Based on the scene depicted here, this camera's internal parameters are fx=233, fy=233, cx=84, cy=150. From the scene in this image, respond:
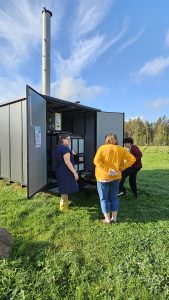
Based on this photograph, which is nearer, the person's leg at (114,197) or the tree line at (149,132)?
the person's leg at (114,197)

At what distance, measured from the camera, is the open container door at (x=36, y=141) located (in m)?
4.50

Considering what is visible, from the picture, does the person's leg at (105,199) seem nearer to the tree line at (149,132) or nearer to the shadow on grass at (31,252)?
the shadow on grass at (31,252)

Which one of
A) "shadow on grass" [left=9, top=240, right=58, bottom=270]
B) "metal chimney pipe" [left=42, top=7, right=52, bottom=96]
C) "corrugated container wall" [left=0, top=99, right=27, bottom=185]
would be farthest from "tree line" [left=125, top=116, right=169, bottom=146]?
"shadow on grass" [left=9, top=240, right=58, bottom=270]

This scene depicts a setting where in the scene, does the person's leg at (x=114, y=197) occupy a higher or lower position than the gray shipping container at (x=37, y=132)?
lower

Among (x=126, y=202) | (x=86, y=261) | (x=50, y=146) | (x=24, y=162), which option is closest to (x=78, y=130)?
(x=50, y=146)

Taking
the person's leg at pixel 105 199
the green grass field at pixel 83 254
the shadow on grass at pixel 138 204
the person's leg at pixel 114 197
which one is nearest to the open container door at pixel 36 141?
the green grass field at pixel 83 254

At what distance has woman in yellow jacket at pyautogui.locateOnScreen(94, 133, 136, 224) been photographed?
4.37m

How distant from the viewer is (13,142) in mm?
6742

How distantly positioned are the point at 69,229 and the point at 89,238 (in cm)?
47

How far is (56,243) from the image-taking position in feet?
12.1

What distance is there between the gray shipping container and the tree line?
4168 centimetres

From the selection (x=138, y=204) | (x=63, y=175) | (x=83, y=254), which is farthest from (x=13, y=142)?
(x=83, y=254)

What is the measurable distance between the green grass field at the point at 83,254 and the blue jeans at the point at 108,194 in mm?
345

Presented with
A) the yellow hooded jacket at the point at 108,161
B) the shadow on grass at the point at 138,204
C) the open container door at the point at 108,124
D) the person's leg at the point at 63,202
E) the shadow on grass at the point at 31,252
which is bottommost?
the shadow on grass at the point at 31,252
